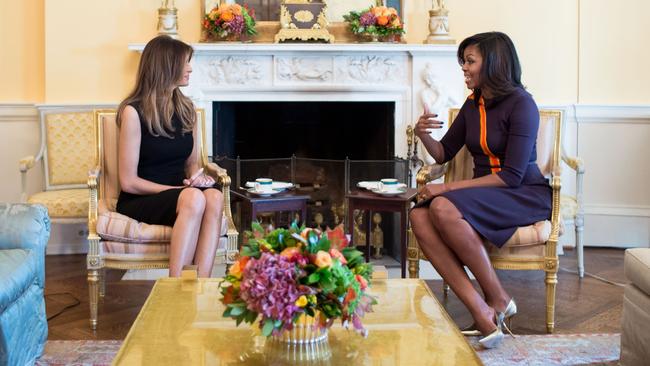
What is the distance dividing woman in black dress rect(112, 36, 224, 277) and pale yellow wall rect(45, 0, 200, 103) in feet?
5.18

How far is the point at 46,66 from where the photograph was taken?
214 inches

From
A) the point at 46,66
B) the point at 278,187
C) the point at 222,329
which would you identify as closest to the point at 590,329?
the point at 278,187

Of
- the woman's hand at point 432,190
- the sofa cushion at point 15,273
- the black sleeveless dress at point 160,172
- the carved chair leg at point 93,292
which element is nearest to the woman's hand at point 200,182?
the black sleeveless dress at point 160,172

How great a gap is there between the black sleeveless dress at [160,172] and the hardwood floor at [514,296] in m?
0.53

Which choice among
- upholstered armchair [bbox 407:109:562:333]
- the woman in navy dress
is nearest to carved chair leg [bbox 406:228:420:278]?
upholstered armchair [bbox 407:109:562:333]

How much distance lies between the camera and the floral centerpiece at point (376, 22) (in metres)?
5.35

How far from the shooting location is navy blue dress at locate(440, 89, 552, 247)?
11.9 feet

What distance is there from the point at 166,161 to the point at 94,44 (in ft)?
5.87

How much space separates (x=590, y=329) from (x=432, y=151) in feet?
3.61

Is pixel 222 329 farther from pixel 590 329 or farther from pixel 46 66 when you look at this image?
pixel 46 66

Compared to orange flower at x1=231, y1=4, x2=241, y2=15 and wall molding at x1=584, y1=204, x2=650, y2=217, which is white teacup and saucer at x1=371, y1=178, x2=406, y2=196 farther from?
wall molding at x1=584, y1=204, x2=650, y2=217

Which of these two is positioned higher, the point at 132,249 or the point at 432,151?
the point at 432,151

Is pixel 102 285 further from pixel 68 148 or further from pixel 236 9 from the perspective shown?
pixel 236 9

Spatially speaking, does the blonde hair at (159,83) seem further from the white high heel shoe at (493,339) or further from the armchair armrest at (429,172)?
the white high heel shoe at (493,339)
